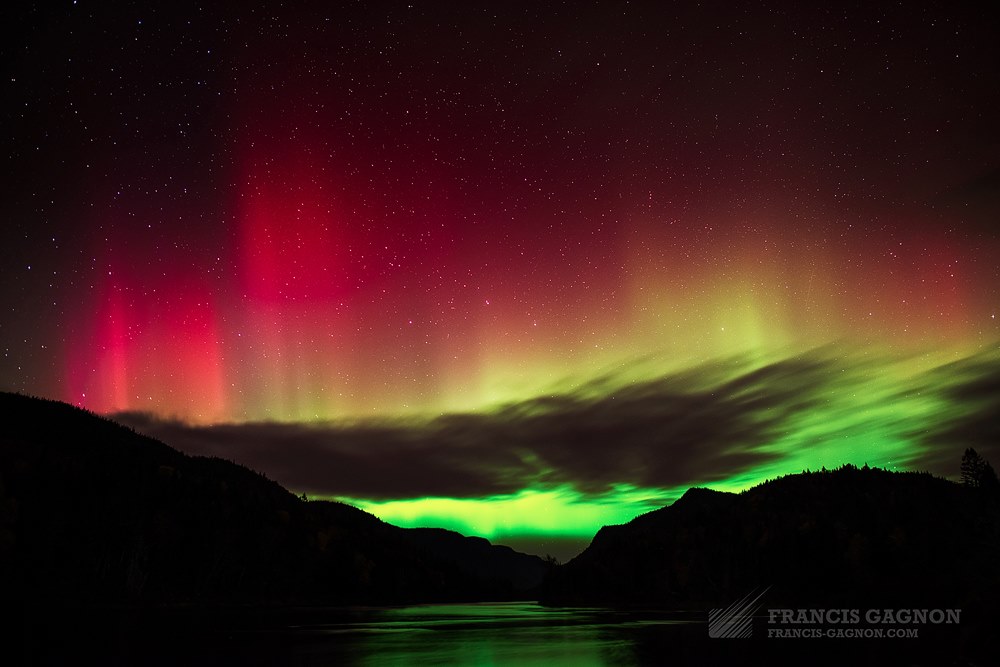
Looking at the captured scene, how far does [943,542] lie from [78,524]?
22602 centimetres

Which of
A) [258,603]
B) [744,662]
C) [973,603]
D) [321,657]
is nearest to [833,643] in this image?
[973,603]

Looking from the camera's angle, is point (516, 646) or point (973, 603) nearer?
point (973, 603)

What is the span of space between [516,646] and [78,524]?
15732 cm

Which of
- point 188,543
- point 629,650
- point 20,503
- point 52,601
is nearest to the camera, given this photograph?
point 629,650

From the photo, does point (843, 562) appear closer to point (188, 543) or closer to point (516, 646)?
point (516, 646)

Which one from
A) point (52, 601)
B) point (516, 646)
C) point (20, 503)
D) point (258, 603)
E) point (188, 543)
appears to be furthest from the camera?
point (188, 543)

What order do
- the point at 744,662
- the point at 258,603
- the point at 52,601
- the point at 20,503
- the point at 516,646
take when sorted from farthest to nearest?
the point at 258,603, the point at 20,503, the point at 52,601, the point at 516,646, the point at 744,662

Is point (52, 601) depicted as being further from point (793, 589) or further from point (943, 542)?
point (943, 542)

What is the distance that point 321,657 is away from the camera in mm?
42281

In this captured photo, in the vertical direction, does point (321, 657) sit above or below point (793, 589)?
above

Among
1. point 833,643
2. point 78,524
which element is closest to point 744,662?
point 833,643

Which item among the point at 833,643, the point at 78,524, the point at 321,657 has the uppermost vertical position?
the point at 78,524

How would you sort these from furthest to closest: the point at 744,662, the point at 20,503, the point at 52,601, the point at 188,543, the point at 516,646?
1. the point at 188,543
2. the point at 20,503
3. the point at 52,601
4. the point at 516,646
5. the point at 744,662

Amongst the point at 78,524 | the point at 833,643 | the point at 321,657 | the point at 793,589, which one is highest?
the point at 78,524
